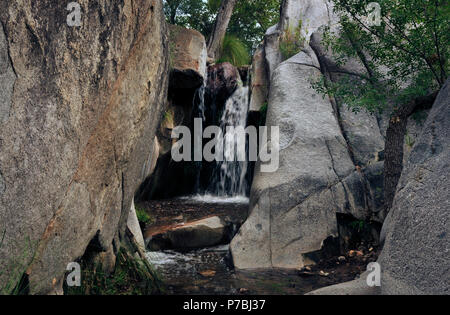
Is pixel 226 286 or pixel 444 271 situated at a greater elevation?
pixel 444 271

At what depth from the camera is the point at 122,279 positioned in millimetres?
4070

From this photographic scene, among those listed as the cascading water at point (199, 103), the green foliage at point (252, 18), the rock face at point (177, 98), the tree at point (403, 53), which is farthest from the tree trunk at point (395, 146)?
the green foliage at point (252, 18)

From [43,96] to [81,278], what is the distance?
65.8 inches

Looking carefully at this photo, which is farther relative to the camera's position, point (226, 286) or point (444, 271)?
point (226, 286)

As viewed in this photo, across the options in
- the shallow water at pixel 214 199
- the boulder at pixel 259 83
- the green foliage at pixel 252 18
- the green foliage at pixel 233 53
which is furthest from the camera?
the green foliage at pixel 252 18

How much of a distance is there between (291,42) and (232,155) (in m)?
3.59

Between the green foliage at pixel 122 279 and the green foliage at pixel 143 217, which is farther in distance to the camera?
the green foliage at pixel 143 217

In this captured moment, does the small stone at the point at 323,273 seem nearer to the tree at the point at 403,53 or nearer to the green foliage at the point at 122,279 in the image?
the tree at the point at 403,53

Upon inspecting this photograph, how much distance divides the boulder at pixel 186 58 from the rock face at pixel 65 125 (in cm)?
572

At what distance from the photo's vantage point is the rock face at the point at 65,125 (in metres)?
2.65

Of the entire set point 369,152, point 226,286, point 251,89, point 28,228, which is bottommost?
point 226,286
